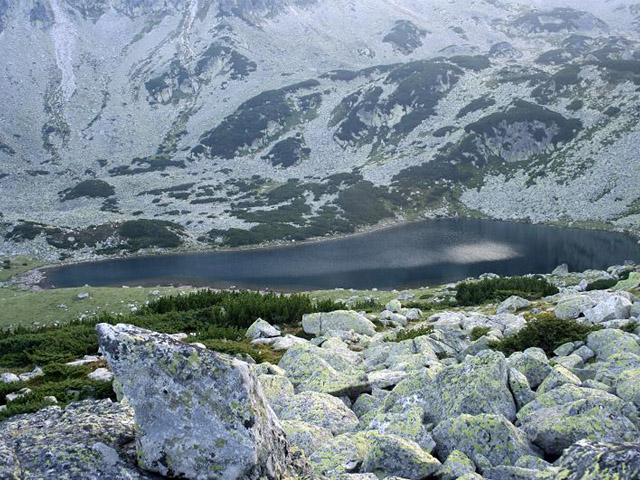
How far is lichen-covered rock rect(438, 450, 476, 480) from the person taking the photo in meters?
5.37

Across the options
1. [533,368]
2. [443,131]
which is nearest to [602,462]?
[533,368]

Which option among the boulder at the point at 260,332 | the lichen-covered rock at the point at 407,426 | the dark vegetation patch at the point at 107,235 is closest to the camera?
the lichen-covered rock at the point at 407,426

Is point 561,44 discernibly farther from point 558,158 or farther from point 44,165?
point 44,165

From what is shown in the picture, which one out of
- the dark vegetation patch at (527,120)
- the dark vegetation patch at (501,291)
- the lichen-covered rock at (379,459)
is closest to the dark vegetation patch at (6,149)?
the dark vegetation patch at (527,120)

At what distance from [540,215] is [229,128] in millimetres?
100118

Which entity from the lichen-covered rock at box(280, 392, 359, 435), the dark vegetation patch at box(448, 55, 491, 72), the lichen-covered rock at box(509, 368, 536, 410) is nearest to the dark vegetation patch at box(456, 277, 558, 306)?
the lichen-covered rock at box(509, 368, 536, 410)

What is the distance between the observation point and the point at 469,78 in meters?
143

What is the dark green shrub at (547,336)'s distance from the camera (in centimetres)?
1106

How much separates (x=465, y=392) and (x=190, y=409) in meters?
4.66

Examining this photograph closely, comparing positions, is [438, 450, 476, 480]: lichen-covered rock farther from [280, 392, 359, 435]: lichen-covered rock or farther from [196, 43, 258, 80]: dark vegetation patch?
[196, 43, 258, 80]: dark vegetation patch

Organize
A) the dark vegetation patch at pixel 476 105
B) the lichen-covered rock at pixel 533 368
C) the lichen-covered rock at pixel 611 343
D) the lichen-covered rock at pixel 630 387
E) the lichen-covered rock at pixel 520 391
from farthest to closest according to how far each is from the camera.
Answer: the dark vegetation patch at pixel 476 105 < the lichen-covered rock at pixel 611 343 < the lichen-covered rock at pixel 533 368 < the lichen-covered rock at pixel 520 391 < the lichen-covered rock at pixel 630 387

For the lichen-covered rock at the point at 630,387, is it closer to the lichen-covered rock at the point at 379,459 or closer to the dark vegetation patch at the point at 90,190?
the lichen-covered rock at the point at 379,459

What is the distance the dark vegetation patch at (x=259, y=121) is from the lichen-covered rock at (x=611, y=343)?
13415 centimetres

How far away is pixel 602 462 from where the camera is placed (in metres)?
3.42
